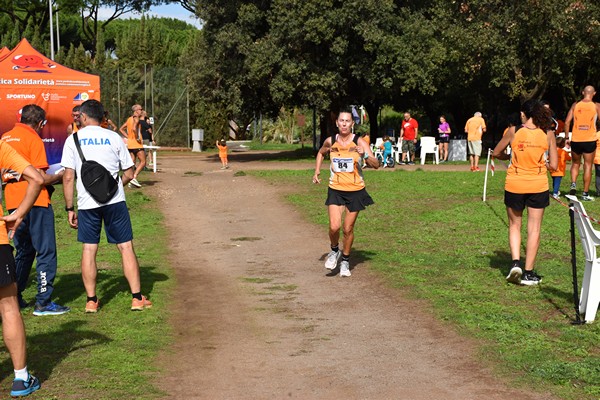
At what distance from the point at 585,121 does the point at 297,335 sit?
937 centimetres

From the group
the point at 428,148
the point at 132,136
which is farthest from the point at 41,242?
the point at 428,148

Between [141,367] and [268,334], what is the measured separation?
137 centimetres

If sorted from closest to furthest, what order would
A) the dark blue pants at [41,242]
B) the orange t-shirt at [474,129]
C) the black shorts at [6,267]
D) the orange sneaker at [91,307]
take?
1. the black shorts at [6,267]
2. the dark blue pants at [41,242]
3. the orange sneaker at [91,307]
4. the orange t-shirt at [474,129]

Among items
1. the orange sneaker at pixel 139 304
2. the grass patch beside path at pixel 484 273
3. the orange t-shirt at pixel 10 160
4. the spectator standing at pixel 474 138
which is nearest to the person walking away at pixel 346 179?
the grass patch beside path at pixel 484 273

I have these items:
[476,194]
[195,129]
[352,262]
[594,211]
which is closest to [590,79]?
[195,129]

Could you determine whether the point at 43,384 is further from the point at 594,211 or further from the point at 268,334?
the point at 594,211

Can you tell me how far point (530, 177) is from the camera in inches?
345

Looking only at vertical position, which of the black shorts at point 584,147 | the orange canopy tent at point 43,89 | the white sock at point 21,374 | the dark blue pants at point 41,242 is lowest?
the white sock at point 21,374

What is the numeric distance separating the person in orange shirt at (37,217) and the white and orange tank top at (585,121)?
9872 millimetres

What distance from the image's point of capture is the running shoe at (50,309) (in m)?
7.81

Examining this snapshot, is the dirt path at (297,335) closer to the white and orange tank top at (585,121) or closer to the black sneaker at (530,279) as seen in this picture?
the black sneaker at (530,279)

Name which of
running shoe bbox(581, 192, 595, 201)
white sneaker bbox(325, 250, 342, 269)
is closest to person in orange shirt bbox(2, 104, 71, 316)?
white sneaker bbox(325, 250, 342, 269)

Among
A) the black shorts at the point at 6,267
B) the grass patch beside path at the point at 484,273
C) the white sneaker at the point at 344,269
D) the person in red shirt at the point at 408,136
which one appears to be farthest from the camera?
the person in red shirt at the point at 408,136

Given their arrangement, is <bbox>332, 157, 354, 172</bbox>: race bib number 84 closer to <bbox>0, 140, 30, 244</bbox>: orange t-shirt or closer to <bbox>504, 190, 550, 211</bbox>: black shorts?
<bbox>504, 190, 550, 211</bbox>: black shorts
